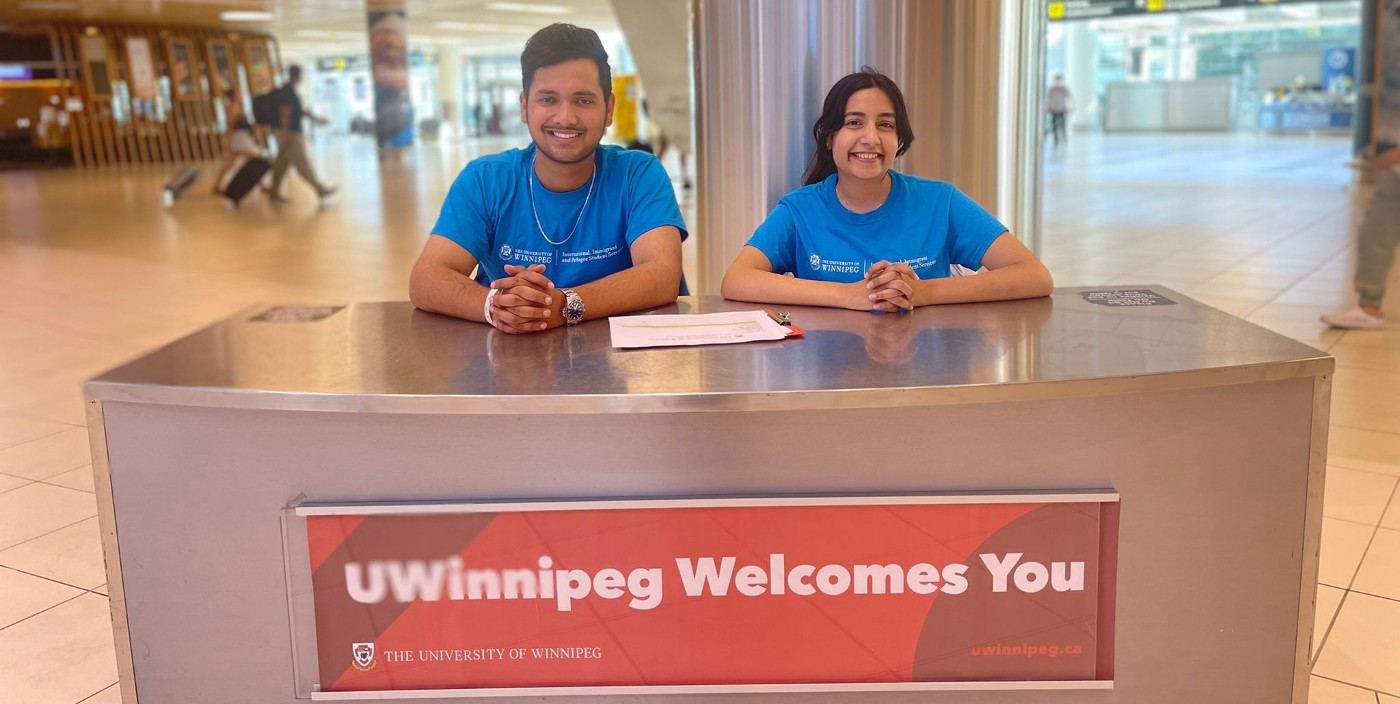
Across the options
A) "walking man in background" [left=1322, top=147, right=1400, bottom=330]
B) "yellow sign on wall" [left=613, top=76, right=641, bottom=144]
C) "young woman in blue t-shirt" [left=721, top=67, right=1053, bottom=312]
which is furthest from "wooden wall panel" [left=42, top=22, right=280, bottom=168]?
"young woman in blue t-shirt" [left=721, top=67, right=1053, bottom=312]

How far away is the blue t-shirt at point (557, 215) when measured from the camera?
2.25 m

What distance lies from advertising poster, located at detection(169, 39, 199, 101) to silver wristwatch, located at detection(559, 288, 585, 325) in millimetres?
23334

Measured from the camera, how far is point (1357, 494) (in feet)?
10.0

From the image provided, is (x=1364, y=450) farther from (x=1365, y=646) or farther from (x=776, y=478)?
(x=776, y=478)

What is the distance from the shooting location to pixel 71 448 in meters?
3.72

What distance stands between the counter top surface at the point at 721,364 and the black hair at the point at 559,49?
0.56m

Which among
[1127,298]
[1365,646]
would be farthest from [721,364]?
[1365,646]

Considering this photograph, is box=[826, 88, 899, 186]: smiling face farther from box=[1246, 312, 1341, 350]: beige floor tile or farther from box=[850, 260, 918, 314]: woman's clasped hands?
box=[1246, 312, 1341, 350]: beige floor tile

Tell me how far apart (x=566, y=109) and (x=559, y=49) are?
0.40 feet

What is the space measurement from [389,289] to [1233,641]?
577cm

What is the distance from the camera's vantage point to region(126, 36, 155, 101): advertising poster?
2150 cm

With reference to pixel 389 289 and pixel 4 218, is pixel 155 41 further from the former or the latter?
pixel 389 289

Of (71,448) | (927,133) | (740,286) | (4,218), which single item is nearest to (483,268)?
(740,286)

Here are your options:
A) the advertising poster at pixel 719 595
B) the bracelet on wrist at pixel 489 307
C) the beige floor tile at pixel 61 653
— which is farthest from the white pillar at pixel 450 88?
the advertising poster at pixel 719 595
